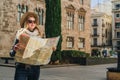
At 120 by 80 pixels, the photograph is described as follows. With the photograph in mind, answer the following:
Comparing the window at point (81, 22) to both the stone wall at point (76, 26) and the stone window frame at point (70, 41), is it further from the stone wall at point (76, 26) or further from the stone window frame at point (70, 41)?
the stone window frame at point (70, 41)

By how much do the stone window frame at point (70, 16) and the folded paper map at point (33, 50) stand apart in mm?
33978

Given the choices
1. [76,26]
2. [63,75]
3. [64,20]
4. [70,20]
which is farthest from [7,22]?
[63,75]

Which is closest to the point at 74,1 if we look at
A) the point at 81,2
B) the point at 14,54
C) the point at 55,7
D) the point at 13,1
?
the point at 81,2

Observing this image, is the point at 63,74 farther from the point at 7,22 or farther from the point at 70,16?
the point at 70,16

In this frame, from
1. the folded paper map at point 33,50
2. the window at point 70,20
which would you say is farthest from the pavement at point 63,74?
the window at point 70,20

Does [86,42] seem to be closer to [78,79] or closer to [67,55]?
[67,55]

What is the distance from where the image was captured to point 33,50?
212 inches

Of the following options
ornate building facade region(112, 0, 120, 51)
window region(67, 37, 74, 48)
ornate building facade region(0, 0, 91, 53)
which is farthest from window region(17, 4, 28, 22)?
ornate building facade region(112, 0, 120, 51)

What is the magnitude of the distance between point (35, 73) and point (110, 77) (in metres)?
9.27

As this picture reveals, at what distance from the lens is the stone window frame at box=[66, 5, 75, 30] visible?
130ft

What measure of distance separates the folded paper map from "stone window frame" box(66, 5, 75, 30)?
33978 millimetres

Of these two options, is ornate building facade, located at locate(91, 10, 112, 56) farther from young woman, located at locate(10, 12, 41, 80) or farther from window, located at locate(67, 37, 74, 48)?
young woman, located at locate(10, 12, 41, 80)

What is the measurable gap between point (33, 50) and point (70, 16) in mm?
34907

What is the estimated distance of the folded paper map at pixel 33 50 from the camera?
5348mm
